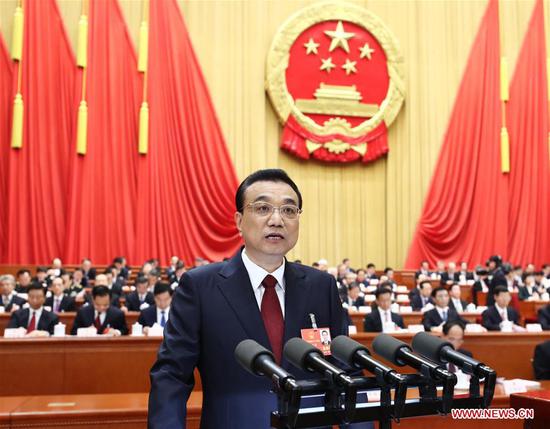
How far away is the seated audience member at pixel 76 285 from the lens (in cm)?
746

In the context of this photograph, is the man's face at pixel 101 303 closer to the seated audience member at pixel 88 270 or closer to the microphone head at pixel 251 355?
the seated audience member at pixel 88 270

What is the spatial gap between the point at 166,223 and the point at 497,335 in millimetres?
6990

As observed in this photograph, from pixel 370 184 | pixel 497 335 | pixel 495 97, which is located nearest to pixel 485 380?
pixel 497 335

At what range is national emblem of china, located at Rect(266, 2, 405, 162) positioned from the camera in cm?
1144

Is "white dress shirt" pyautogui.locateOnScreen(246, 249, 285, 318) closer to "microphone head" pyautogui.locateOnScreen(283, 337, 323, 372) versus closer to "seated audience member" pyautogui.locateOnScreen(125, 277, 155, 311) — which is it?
"microphone head" pyautogui.locateOnScreen(283, 337, 323, 372)

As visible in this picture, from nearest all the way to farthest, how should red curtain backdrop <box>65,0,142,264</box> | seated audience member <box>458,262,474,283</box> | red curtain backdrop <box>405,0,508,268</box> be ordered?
red curtain backdrop <box>65,0,142,264</box> < seated audience member <box>458,262,474,283</box> < red curtain backdrop <box>405,0,508,268</box>

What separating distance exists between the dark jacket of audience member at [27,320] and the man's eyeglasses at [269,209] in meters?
4.36

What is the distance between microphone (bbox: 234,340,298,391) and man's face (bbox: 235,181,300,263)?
41 cm

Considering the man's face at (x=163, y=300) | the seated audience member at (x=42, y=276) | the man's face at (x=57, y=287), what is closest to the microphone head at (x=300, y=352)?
the man's face at (x=163, y=300)

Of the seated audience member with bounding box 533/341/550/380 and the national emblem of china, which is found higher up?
the national emblem of china

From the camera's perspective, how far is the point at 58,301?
→ 22.4 feet

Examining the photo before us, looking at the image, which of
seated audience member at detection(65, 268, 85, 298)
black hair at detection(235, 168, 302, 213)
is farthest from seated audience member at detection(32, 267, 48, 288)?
black hair at detection(235, 168, 302, 213)

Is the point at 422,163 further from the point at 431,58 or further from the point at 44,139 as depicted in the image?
the point at 44,139

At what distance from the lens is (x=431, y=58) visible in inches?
479
